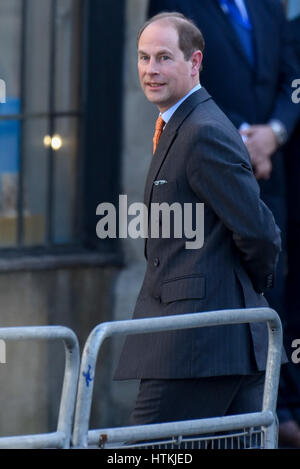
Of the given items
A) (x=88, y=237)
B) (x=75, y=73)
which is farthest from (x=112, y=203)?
(x=75, y=73)

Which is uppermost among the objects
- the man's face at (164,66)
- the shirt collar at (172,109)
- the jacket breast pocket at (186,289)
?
the man's face at (164,66)

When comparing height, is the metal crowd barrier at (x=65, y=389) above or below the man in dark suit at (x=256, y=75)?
below

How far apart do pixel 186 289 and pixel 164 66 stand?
0.77 meters

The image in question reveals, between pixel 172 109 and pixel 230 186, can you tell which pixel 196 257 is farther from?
pixel 172 109

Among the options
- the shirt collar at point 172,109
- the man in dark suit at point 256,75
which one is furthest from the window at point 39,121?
the shirt collar at point 172,109

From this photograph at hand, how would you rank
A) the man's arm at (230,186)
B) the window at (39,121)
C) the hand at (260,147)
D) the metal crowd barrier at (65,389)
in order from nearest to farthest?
the metal crowd barrier at (65,389) < the man's arm at (230,186) < the hand at (260,147) < the window at (39,121)

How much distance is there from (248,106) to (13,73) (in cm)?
123

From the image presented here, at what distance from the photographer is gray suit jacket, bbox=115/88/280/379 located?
4109 millimetres

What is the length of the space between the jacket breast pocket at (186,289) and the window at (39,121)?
7.62 ft

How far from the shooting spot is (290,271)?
6777 mm

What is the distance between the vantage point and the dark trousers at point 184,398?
4.18 metres

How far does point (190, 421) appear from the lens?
3766mm

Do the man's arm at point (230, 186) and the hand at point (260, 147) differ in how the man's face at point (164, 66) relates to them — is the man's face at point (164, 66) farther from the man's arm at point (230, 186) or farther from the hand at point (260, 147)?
the hand at point (260, 147)
